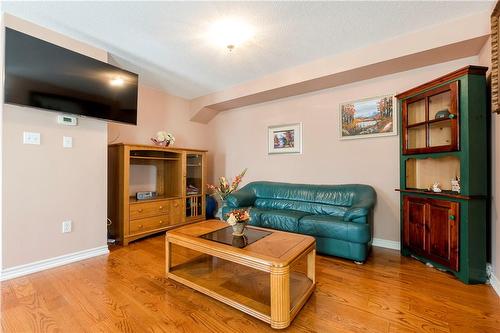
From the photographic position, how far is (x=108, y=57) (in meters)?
2.87

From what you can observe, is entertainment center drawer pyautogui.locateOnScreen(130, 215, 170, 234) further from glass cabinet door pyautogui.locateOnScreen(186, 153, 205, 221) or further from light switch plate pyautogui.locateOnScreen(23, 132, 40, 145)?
light switch plate pyautogui.locateOnScreen(23, 132, 40, 145)

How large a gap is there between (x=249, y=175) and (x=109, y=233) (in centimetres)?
246

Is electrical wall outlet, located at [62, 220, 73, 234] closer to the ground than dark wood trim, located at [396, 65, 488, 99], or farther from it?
closer to the ground

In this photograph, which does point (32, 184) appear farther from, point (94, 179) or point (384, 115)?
point (384, 115)

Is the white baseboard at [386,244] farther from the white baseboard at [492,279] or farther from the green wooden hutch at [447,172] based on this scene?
the white baseboard at [492,279]

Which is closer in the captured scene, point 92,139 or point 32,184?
point 32,184

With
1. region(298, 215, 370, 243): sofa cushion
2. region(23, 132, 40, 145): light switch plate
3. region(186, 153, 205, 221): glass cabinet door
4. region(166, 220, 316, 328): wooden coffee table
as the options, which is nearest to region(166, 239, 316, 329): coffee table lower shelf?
region(166, 220, 316, 328): wooden coffee table

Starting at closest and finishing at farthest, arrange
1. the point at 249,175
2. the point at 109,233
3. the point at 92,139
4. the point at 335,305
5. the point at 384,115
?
the point at 335,305 < the point at 92,139 < the point at 384,115 < the point at 109,233 < the point at 249,175

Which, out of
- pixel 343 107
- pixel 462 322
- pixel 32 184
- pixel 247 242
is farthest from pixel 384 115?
pixel 32 184

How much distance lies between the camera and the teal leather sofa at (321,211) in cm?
251

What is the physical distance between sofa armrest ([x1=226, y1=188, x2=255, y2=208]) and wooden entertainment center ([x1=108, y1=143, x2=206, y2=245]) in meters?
0.81

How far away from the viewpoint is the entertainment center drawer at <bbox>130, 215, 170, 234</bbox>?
3.17 metres

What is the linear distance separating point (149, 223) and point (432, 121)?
3775mm

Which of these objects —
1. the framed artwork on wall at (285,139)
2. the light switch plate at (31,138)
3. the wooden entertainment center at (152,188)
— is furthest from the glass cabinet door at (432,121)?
the light switch plate at (31,138)
